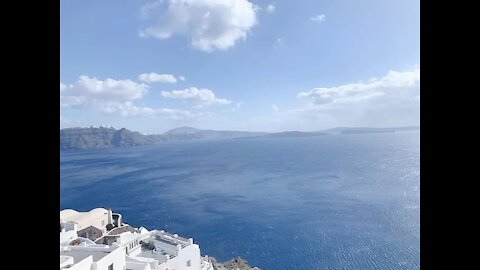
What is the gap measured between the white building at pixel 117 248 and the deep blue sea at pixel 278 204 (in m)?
3.30

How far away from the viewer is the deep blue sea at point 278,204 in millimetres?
14273

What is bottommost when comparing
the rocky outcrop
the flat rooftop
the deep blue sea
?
the rocky outcrop

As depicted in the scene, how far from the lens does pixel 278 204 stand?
64.8 feet

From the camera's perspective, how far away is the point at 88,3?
738 inches

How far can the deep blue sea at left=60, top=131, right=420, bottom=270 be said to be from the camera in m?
14.3

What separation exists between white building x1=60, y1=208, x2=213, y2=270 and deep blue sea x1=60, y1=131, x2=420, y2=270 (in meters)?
3.30

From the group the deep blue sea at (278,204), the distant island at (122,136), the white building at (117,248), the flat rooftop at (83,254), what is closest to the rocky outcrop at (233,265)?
the deep blue sea at (278,204)

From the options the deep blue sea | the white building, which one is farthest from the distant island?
the white building

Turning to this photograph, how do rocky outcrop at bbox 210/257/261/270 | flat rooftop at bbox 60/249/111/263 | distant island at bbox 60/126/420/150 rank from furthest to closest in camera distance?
distant island at bbox 60/126/420/150
rocky outcrop at bbox 210/257/261/270
flat rooftop at bbox 60/249/111/263

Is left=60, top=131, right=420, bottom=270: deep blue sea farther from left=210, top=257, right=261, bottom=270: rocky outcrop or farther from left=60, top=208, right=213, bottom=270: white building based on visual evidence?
left=60, top=208, right=213, bottom=270: white building

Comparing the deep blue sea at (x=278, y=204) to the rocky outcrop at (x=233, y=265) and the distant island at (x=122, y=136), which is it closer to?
the rocky outcrop at (x=233, y=265)

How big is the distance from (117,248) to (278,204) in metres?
13.9
